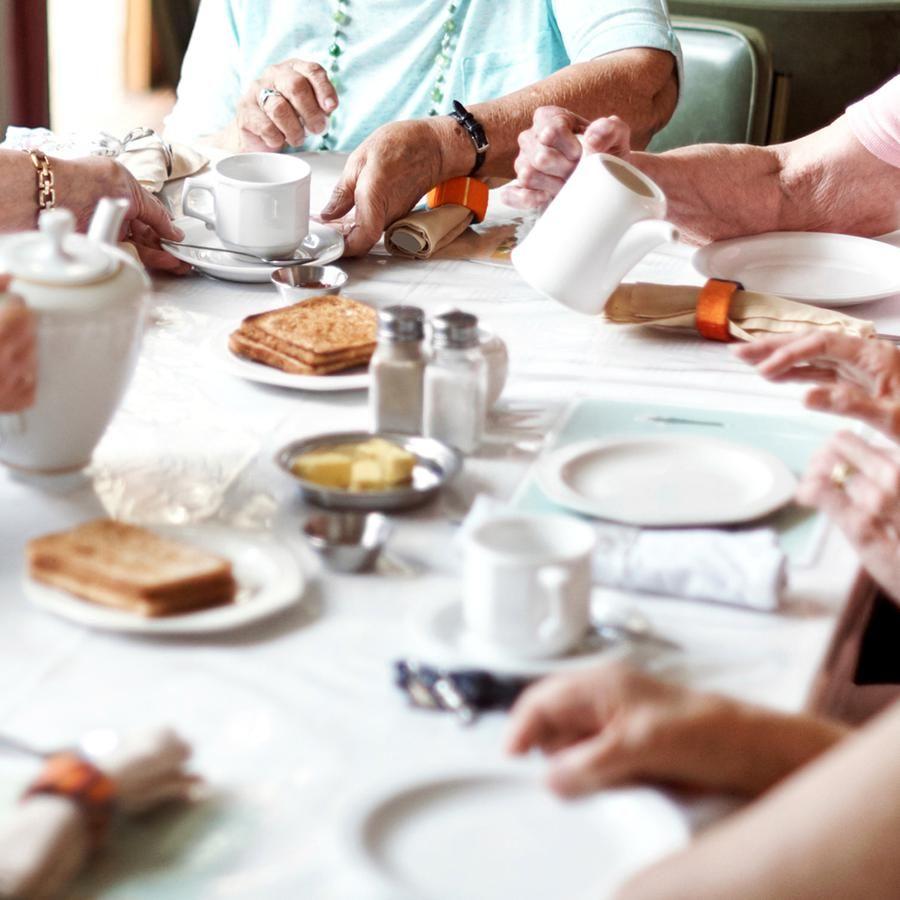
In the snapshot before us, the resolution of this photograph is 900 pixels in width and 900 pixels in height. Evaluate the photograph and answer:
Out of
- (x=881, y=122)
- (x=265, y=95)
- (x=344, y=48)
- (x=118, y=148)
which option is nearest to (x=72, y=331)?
(x=118, y=148)

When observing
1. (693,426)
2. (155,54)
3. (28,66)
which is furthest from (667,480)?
(155,54)

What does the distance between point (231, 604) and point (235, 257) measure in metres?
0.79

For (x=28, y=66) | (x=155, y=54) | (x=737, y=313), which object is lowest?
(x=155, y=54)

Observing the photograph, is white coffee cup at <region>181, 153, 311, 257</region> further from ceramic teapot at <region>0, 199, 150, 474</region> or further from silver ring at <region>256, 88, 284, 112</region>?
ceramic teapot at <region>0, 199, 150, 474</region>

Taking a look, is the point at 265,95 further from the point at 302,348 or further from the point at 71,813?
the point at 71,813

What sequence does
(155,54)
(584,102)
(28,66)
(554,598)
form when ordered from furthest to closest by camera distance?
(155,54) → (28,66) → (584,102) → (554,598)

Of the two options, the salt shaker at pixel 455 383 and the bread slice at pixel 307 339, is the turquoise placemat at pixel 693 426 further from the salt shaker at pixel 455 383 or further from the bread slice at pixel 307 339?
the bread slice at pixel 307 339

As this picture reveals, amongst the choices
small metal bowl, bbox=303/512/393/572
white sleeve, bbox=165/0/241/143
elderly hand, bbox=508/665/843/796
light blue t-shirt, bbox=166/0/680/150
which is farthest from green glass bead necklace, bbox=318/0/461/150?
elderly hand, bbox=508/665/843/796

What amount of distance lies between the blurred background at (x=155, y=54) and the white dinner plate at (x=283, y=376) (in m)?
1.06

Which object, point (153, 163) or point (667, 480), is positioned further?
point (153, 163)

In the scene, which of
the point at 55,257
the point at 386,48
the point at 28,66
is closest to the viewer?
the point at 55,257

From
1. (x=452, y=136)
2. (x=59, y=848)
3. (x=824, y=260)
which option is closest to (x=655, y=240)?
(x=824, y=260)

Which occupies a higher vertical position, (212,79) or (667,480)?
(212,79)

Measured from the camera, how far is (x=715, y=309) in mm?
1427
